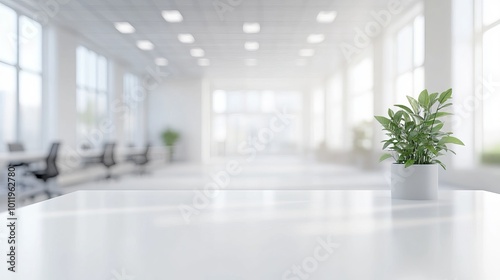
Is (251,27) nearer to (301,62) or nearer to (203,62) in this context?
(203,62)

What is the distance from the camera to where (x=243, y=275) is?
2.77 ft

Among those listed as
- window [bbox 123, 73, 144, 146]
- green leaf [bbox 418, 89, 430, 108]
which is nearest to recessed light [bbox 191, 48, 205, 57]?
window [bbox 123, 73, 144, 146]

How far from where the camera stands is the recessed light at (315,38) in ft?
34.8

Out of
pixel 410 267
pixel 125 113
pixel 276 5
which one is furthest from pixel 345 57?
pixel 410 267

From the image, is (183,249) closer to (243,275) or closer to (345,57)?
(243,275)

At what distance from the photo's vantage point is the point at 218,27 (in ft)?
31.5

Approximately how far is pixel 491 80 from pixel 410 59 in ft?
10.4

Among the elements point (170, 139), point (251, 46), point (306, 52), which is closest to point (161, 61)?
point (251, 46)

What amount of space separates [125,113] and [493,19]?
11874 millimetres

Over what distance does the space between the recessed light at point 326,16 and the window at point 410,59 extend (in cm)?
184

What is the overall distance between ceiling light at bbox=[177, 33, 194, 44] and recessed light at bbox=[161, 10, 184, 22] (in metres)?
1.30

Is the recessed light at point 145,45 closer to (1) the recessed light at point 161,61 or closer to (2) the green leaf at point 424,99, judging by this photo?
(1) the recessed light at point 161,61

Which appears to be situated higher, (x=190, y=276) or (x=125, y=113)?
(x=125, y=113)

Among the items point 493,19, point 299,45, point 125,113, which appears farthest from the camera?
point 125,113
